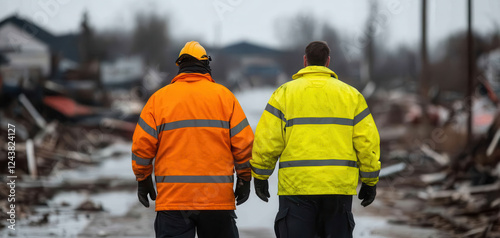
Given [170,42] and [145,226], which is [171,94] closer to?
[145,226]

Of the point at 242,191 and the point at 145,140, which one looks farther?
the point at 242,191

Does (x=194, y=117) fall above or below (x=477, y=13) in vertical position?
below

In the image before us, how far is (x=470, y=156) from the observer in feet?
41.9

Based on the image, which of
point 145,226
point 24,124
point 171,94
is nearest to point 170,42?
point 24,124

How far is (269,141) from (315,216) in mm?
599

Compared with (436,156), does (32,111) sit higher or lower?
higher

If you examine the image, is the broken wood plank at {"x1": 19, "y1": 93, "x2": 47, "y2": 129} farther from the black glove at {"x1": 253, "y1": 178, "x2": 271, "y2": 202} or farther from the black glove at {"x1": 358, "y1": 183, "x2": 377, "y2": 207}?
the black glove at {"x1": 358, "y1": 183, "x2": 377, "y2": 207}

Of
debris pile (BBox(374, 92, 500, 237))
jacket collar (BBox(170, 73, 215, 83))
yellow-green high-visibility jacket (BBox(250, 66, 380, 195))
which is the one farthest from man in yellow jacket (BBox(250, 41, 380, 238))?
debris pile (BBox(374, 92, 500, 237))

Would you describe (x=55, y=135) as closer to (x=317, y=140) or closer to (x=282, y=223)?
(x=282, y=223)

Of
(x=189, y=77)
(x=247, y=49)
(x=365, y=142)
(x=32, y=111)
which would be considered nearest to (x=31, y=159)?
(x=32, y=111)

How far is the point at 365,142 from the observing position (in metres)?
4.49

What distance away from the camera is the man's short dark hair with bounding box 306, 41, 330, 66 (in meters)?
4.68

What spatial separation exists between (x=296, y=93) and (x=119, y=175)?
1067cm

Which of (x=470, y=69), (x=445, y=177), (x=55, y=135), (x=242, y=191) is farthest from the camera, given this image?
(x=55, y=135)
